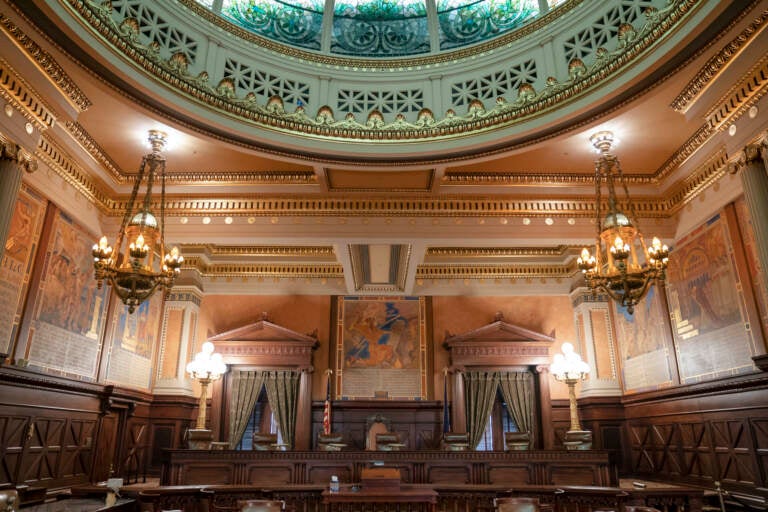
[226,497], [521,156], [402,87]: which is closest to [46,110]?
[402,87]

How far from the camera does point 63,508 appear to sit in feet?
23.5

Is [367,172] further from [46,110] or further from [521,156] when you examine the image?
[46,110]

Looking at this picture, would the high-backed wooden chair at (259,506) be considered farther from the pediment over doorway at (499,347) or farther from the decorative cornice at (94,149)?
the pediment over doorway at (499,347)

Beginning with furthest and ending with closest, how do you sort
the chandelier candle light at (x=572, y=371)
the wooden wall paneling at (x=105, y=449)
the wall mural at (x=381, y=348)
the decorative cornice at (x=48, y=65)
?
the wall mural at (x=381, y=348) → the chandelier candle light at (x=572, y=371) → the wooden wall paneling at (x=105, y=449) → the decorative cornice at (x=48, y=65)

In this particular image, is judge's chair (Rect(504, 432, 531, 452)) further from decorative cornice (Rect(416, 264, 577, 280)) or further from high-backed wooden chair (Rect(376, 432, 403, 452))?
decorative cornice (Rect(416, 264, 577, 280))

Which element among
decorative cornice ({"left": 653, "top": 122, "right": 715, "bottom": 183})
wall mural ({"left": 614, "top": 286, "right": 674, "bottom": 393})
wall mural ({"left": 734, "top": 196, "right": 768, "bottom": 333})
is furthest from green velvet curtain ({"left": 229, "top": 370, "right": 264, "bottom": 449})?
wall mural ({"left": 734, "top": 196, "right": 768, "bottom": 333})

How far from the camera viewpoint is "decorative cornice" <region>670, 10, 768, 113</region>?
557 centimetres

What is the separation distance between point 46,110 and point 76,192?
2.62m

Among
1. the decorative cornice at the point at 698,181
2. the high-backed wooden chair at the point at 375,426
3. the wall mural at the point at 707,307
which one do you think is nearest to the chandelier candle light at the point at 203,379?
the high-backed wooden chair at the point at 375,426

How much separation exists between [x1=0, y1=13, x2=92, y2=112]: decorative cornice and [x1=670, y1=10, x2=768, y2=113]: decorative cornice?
25.2 ft

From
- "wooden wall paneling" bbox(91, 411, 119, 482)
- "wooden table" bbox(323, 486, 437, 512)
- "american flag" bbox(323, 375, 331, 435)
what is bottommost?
"wooden table" bbox(323, 486, 437, 512)

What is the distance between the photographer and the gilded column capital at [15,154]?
6008 millimetres

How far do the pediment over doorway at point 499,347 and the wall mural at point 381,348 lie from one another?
964mm

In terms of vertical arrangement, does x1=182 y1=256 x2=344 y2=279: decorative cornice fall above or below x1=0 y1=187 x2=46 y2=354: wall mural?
above
